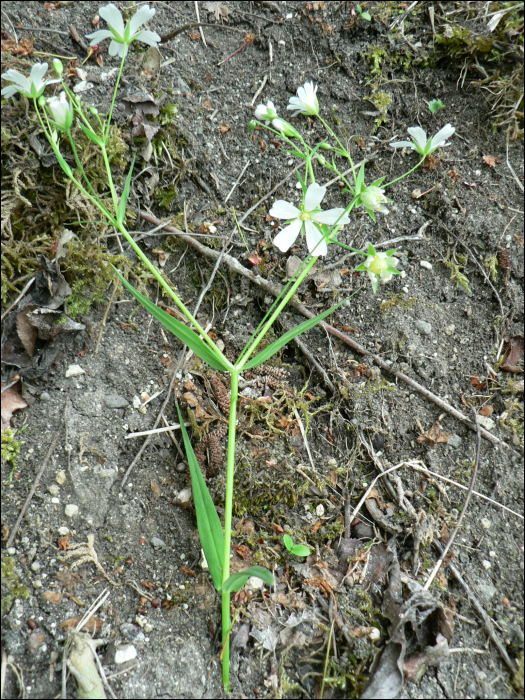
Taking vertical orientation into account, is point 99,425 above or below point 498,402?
below

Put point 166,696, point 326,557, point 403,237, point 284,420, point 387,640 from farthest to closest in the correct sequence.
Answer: point 403,237
point 284,420
point 326,557
point 387,640
point 166,696

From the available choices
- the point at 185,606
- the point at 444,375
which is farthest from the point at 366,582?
the point at 444,375

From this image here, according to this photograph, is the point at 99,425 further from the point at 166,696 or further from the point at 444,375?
the point at 444,375

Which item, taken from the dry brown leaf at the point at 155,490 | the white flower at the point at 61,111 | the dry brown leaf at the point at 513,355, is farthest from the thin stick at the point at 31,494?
the dry brown leaf at the point at 513,355

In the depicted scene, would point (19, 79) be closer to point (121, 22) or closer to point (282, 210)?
point (121, 22)

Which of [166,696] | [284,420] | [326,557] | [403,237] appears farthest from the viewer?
[403,237]

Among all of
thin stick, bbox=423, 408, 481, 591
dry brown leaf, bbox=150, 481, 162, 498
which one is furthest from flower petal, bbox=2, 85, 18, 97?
thin stick, bbox=423, 408, 481, 591

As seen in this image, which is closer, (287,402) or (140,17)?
(140,17)

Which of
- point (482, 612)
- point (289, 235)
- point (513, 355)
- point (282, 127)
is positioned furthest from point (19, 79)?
point (482, 612)
